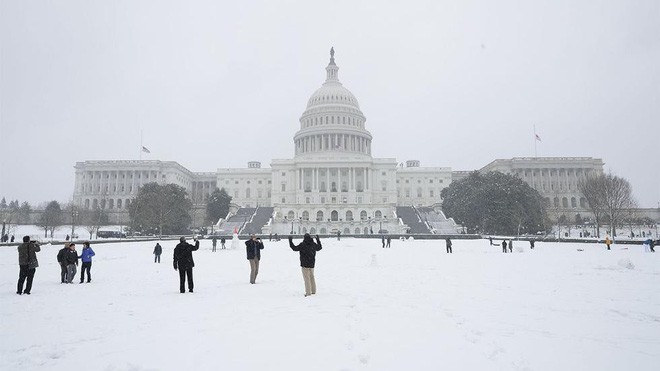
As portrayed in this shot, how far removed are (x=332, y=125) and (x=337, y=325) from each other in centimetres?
11195

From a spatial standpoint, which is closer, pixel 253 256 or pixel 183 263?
pixel 183 263

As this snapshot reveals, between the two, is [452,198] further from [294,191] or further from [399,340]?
[399,340]

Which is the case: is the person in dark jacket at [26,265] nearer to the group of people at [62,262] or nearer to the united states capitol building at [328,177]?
the group of people at [62,262]

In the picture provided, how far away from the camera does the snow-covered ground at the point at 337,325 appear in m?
5.98

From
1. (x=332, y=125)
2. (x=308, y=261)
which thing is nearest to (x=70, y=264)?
(x=308, y=261)

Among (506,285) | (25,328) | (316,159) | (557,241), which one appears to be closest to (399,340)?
(25,328)

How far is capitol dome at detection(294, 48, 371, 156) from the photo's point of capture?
4643 inches

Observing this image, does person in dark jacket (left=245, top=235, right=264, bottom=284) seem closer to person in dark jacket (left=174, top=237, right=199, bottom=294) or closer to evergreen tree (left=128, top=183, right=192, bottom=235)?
person in dark jacket (left=174, top=237, right=199, bottom=294)

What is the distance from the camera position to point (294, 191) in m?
110

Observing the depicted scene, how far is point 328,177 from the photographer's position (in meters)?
108

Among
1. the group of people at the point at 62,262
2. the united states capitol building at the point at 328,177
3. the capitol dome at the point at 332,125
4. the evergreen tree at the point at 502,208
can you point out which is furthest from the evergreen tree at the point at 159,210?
the capitol dome at the point at 332,125

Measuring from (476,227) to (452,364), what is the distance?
69.5 meters

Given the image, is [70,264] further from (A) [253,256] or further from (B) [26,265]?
(A) [253,256]

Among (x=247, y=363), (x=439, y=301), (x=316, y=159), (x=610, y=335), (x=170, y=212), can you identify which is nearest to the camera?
(x=247, y=363)
